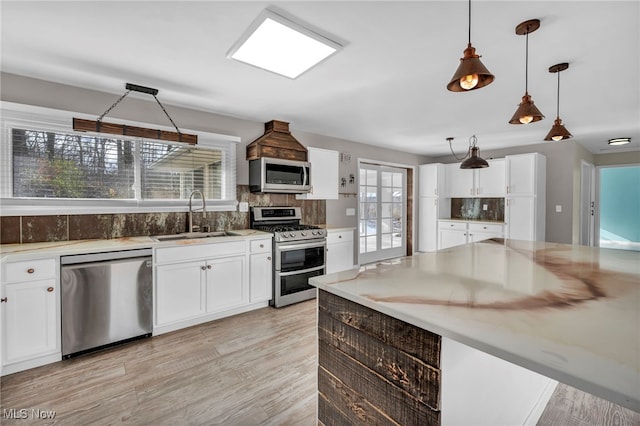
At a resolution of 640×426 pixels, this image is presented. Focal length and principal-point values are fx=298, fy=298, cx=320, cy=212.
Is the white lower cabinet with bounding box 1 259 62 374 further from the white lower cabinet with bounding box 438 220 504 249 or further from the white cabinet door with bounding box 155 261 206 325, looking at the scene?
the white lower cabinet with bounding box 438 220 504 249

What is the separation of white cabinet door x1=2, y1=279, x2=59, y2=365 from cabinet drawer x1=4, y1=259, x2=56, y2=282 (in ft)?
0.14

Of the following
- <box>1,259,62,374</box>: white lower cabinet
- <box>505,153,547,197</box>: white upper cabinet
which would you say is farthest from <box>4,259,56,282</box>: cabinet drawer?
<box>505,153,547,197</box>: white upper cabinet

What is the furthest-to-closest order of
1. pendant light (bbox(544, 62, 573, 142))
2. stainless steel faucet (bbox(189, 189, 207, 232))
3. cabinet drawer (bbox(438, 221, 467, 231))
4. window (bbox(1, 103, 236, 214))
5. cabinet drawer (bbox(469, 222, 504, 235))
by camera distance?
1. cabinet drawer (bbox(438, 221, 467, 231))
2. cabinet drawer (bbox(469, 222, 504, 235))
3. stainless steel faucet (bbox(189, 189, 207, 232))
4. window (bbox(1, 103, 236, 214))
5. pendant light (bbox(544, 62, 573, 142))

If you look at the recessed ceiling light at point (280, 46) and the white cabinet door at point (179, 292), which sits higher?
the recessed ceiling light at point (280, 46)

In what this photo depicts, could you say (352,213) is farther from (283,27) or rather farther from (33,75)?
(33,75)

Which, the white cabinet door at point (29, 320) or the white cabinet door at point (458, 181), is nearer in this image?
the white cabinet door at point (29, 320)

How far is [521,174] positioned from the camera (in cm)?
510

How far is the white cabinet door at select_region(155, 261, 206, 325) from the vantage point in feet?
9.01

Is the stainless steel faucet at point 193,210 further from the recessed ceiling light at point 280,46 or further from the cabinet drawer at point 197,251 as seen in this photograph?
the recessed ceiling light at point 280,46

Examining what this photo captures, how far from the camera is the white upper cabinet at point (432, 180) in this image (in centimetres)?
617

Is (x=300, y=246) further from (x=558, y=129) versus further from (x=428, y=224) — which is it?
(x=428, y=224)

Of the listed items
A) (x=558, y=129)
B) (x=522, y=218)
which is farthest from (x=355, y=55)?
(x=522, y=218)

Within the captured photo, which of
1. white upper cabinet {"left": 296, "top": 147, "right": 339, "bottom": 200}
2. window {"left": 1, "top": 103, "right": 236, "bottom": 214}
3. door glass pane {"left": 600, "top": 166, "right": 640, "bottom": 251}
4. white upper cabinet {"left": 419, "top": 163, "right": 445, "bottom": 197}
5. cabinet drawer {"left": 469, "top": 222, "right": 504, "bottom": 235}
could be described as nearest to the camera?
window {"left": 1, "top": 103, "right": 236, "bottom": 214}

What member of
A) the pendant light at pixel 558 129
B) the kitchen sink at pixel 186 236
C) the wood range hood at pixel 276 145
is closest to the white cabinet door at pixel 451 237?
the wood range hood at pixel 276 145
